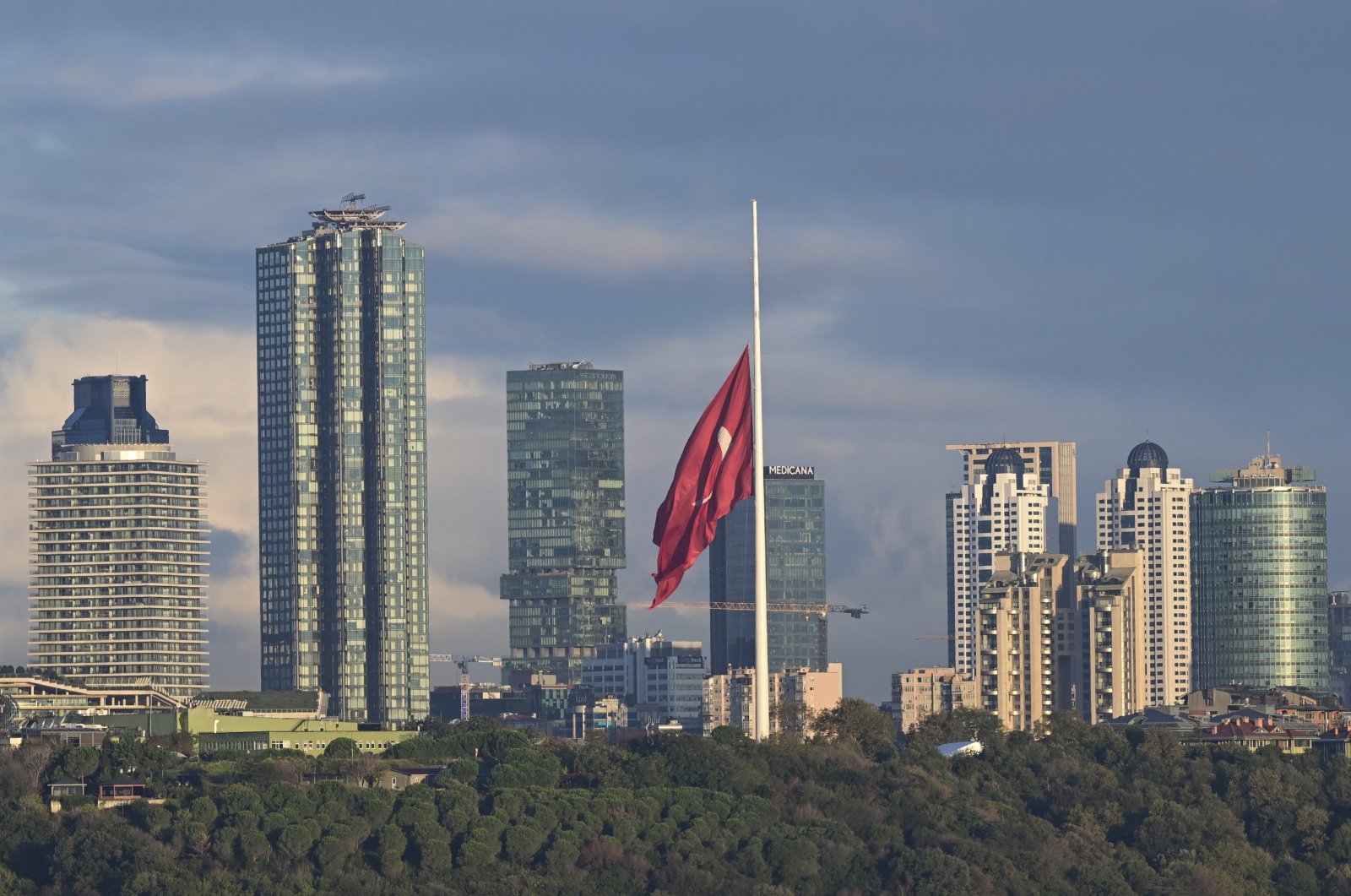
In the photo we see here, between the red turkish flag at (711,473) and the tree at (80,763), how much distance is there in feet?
230

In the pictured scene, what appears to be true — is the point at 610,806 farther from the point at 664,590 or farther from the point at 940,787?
the point at 664,590

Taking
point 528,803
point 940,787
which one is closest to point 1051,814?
point 940,787

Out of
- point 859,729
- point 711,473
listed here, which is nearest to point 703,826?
point 859,729

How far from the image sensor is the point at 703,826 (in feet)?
529

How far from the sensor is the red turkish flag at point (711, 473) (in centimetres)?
11594

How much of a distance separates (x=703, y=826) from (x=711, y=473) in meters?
49.4

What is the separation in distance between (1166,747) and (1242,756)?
17.0ft

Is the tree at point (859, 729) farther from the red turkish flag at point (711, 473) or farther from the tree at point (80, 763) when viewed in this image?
the red turkish flag at point (711, 473)

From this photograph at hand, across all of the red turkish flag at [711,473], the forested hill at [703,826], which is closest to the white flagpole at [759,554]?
the red turkish flag at [711,473]

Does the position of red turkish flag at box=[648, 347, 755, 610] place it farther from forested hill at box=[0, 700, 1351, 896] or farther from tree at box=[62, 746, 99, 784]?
tree at box=[62, 746, 99, 784]

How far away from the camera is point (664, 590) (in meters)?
116

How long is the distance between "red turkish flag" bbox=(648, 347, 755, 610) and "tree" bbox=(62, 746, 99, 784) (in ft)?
230

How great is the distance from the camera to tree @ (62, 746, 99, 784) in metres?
175

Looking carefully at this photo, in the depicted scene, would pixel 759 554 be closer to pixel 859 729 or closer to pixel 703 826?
pixel 703 826
